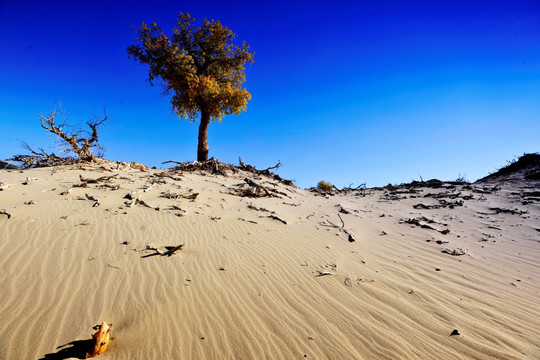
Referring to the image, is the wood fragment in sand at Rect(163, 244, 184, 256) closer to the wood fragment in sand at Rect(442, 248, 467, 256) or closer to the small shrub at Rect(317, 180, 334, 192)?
the wood fragment in sand at Rect(442, 248, 467, 256)

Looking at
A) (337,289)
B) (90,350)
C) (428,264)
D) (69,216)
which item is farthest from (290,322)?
(69,216)

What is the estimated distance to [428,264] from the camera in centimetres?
433

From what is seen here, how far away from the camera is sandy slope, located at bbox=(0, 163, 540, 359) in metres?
2.37

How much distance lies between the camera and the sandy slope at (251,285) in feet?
7.76

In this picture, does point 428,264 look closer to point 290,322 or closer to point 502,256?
point 502,256

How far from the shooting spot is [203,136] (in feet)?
46.6

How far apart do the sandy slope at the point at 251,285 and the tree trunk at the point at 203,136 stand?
788cm

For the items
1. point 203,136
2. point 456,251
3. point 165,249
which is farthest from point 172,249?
point 203,136

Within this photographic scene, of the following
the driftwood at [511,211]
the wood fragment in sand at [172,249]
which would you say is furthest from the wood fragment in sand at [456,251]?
the wood fragment in sand at [172,249]

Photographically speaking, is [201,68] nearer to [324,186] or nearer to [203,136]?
[203,136]

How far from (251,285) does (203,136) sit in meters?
12.1

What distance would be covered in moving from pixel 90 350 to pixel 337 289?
9.16 ft

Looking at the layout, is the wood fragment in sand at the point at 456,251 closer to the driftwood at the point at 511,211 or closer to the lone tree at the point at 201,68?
the driftwood at the point at 511,211

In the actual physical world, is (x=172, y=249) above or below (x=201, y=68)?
below
